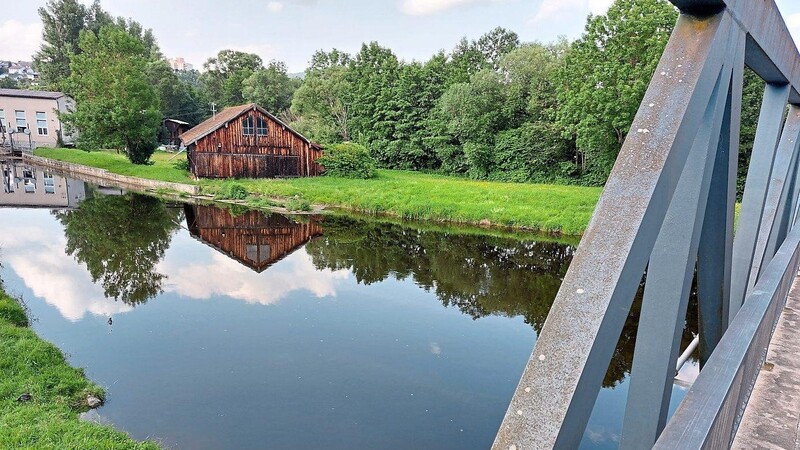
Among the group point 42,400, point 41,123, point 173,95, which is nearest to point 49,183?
point 41,123

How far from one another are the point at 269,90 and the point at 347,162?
76.1ft

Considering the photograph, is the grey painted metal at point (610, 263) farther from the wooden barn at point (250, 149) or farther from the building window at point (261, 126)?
the building window at point (261, 126)

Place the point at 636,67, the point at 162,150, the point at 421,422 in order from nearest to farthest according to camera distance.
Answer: the point at 421,422 < the point at 636,67 < the point at 162,150

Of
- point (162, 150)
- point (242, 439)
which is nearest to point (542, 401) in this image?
point (242, 439)

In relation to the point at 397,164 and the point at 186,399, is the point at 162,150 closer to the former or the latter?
the point at 397,164

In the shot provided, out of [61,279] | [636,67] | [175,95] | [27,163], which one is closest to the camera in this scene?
[61,279]

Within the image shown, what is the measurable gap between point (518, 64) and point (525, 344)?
1031 inches

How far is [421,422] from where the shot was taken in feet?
21.4

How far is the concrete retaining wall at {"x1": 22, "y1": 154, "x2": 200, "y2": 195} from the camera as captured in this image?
84.6ft

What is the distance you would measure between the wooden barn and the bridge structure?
1119 inches

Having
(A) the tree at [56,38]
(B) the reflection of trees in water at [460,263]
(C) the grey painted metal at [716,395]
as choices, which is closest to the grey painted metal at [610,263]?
(C) the grey painted metal at [716,395]

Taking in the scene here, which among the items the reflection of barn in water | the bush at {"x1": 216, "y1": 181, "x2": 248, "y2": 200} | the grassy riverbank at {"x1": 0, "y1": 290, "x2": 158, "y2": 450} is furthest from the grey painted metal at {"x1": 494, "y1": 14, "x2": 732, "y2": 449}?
the bush at {"x1": 216, "y1": 181, "x2": 248, "y2": 200}

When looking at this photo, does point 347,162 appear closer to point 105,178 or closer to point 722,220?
point 105,178

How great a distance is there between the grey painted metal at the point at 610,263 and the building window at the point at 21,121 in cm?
5283
